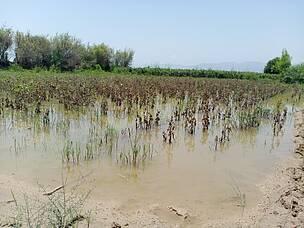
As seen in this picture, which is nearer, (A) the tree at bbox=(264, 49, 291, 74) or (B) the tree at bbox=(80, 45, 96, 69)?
(B) the tree at bbox=(80, 45, 96, 69)

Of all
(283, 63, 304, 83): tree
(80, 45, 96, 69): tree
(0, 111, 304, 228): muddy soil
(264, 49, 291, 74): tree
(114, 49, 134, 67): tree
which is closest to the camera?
(0, 111, 304, 228): muddy soil

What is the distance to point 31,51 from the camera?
4166cm

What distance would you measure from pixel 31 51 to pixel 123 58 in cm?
2049

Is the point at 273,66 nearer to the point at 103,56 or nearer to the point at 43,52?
the point at 103,56

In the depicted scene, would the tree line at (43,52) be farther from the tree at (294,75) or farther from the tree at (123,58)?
the tree at (294,75)

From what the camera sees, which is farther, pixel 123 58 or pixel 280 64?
pixel 123 58

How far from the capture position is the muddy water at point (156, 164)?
18.2 feet

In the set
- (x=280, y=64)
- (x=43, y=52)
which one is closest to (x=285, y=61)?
(x=280, y=64)

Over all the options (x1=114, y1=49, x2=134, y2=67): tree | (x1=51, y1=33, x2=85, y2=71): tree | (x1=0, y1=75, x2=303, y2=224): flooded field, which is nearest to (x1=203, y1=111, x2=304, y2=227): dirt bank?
(x1=0, y1=75, x2=303, y2=224): flooded field

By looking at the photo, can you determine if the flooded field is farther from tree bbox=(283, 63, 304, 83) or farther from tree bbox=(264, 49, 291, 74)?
tree bbox=(264, 49, 291, 74)

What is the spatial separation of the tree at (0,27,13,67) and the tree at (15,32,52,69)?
2.66ft

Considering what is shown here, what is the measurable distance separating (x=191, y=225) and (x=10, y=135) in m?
5.98

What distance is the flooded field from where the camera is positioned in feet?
18.4

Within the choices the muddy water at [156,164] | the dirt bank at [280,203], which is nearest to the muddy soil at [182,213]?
the dirt bank at [280,203]
